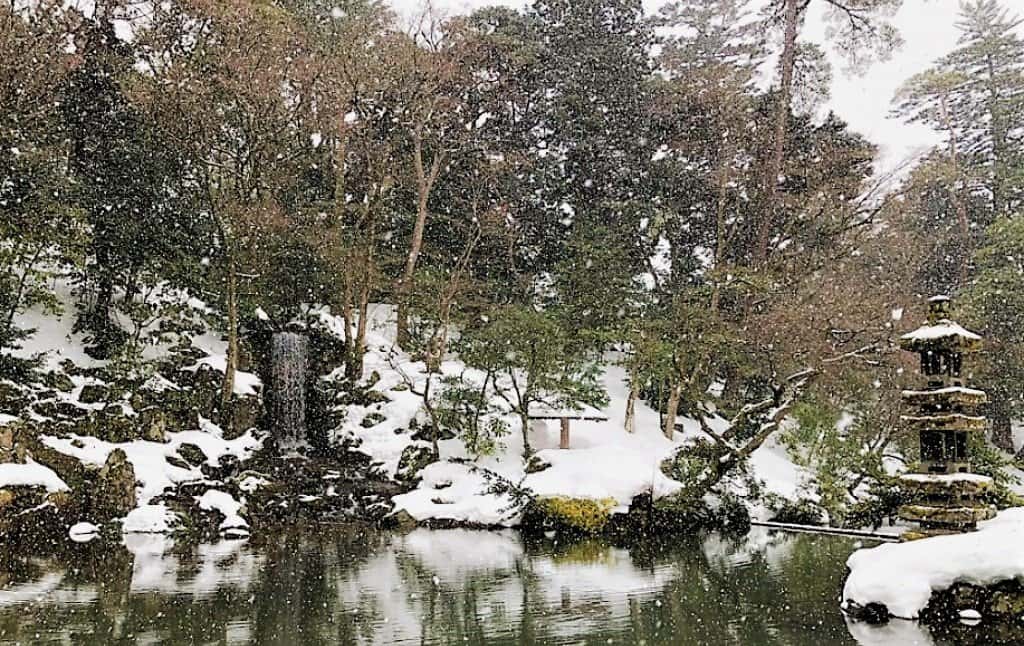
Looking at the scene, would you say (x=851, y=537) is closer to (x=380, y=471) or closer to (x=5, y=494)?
(x=380, y=471)

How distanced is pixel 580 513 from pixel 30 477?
7.78 metres

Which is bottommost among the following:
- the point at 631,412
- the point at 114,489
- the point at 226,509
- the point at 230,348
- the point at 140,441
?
the point at 226,509

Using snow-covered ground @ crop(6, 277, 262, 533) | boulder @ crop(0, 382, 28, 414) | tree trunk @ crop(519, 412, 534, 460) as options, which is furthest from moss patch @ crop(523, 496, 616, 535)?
boulder @ crop(0, 382, 28, 414)

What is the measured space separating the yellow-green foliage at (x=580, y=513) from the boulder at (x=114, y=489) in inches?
244

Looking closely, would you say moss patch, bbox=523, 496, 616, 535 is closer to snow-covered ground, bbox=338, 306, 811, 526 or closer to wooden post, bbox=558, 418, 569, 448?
snow-covered ground, bbox=338, 306, 811, 526

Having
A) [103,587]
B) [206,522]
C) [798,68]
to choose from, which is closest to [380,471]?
[206,522]

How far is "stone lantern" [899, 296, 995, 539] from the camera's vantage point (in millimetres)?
7676

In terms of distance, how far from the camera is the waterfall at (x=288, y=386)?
17.2m

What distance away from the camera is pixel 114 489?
12.2 metres

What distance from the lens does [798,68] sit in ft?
64.2

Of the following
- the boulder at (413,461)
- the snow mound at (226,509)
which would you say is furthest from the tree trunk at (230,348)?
the boulder at (413,461)

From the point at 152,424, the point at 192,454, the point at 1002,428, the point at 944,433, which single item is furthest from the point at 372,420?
the point at 1002,428

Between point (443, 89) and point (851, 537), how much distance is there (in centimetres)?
1273

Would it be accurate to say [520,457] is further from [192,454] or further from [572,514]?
[192,454]
